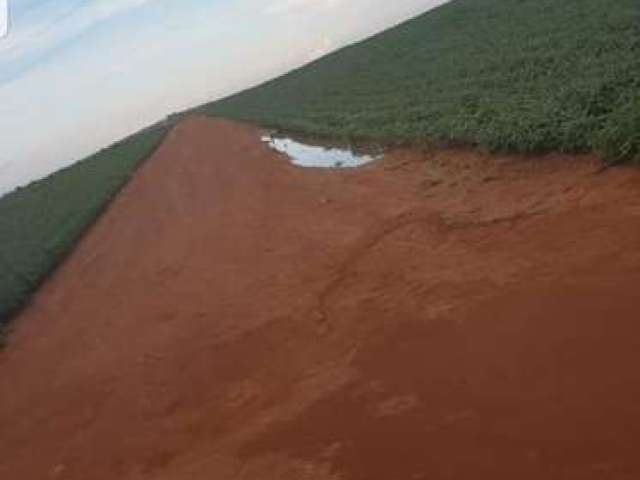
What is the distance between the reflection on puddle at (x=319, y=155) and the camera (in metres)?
20.8

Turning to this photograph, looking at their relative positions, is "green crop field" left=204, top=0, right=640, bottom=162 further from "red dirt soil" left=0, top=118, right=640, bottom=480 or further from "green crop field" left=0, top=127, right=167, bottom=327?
"green crop field" left=0, top=127, right=167, bottom=327

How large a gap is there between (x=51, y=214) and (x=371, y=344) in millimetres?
24545

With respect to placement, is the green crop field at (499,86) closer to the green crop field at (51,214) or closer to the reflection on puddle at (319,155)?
the reflection on puddle at (319,155)

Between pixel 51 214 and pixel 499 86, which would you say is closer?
pixel 499 86

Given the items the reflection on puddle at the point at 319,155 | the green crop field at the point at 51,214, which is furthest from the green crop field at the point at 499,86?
the green crop field at the point at 51,214

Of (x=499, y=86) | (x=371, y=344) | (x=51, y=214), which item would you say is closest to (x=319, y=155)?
(x=499, y=86)

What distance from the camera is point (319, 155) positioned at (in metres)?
23.8

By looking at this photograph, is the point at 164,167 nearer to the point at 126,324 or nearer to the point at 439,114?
the point at 439,114

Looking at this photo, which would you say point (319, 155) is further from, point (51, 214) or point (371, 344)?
point (371, 344)

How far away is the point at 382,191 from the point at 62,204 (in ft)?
68.7

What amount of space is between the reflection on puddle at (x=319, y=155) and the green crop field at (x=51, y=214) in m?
6.89

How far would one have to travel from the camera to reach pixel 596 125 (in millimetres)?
13844

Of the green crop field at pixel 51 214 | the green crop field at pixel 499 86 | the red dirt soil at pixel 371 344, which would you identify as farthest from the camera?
the green crop field at pixel 51 214

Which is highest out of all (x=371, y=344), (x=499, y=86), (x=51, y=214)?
(x=499, y=86)
